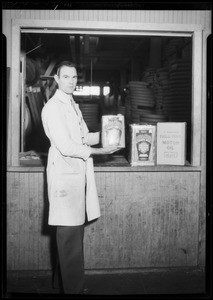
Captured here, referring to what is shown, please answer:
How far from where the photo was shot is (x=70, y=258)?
3.26 meters

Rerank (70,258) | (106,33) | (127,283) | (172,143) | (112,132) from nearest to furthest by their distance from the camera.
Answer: (70,258), (112,132), (127,283), (106,33), (172,143)

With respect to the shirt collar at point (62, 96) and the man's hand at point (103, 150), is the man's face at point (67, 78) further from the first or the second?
the man's hand at point (103, 150)

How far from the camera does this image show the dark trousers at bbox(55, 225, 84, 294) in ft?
10.7

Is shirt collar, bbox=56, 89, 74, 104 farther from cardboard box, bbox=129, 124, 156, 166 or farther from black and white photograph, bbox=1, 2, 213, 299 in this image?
cardboard box, bbox=129, 124, 156, 166

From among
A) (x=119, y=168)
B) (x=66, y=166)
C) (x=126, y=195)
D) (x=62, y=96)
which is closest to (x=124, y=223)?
(x=126, y=195)

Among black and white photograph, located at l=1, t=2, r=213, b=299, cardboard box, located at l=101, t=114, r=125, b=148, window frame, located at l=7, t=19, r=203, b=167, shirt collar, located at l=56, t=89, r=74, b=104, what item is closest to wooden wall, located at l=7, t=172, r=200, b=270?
black and white photograph, located at l=1, t=2, r=213, b=299

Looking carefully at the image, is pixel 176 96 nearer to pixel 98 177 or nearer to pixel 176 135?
pixel 176 135

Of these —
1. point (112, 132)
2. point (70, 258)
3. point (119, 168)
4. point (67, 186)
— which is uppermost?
point (112, 132)

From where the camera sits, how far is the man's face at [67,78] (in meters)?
3.25

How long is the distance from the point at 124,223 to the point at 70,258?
2.95 ft

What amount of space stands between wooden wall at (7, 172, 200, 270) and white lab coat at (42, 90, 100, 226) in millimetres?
596

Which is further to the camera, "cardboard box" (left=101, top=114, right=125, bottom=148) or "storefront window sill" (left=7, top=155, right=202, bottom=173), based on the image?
"storefront window sill" (left=7, top=155, right=202, bottom=173)

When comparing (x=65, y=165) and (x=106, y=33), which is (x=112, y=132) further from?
(x=106, y=33)
